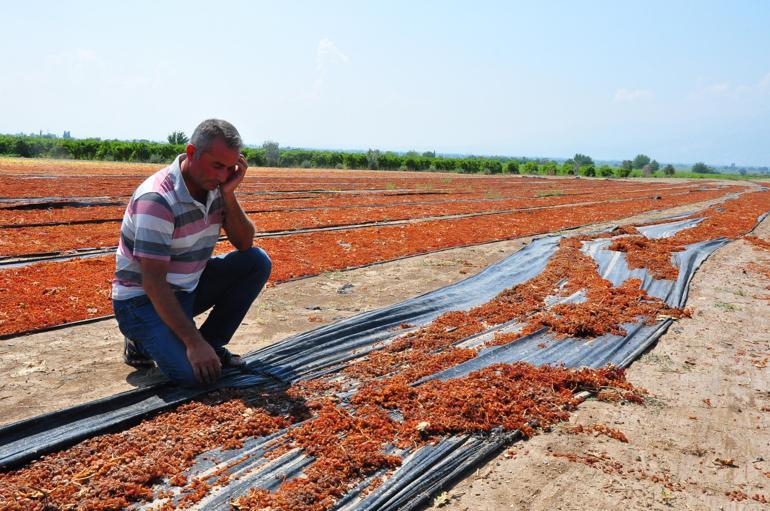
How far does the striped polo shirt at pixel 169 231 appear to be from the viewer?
306cm

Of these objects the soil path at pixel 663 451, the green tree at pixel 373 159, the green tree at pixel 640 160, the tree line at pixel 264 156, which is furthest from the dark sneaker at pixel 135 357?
the green tree at pixel 640 160

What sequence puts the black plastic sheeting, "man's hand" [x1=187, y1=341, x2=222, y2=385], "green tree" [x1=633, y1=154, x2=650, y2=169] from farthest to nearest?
"green tree" [x1=633, y1=154, x2=650, y2=169]
"man's hand" [x1=187, y1=341, x2=222, y2=385]
the black plastic sheeting

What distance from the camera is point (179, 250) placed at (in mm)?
3350

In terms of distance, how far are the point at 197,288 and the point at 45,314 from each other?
6.15 ft

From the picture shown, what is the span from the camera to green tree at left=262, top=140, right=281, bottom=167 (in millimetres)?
45125

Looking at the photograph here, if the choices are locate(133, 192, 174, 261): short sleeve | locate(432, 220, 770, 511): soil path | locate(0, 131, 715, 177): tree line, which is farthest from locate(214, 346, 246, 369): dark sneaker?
locate(0, 131, 715, 177): tree line

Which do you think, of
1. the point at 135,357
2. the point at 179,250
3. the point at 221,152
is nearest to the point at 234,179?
the point at 221,152

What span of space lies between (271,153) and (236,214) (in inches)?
1708

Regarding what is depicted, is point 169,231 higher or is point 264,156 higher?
point 264,156

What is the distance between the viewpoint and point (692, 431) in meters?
3.17

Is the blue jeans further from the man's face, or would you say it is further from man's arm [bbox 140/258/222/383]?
the man's face

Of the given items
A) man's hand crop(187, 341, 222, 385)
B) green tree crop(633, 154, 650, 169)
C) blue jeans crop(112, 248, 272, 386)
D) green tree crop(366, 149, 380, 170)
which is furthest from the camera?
green tree crop(633, 154, 650, 169)

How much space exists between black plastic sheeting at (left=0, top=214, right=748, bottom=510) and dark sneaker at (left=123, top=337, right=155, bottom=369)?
0.45 metres

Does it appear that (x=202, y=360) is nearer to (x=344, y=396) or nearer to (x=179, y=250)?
(x=179, y=250)
